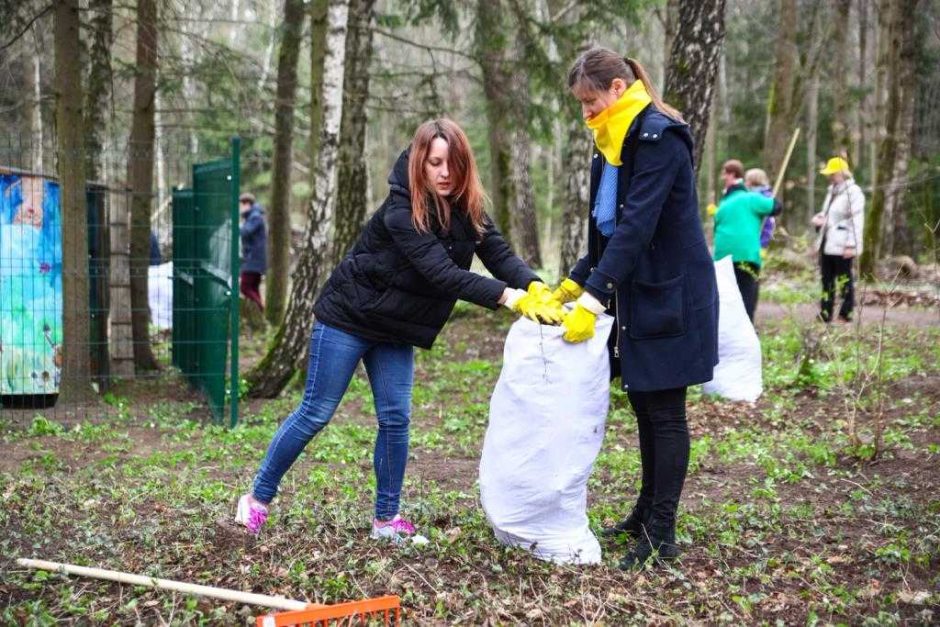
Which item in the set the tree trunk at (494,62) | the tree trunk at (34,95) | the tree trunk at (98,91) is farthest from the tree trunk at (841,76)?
the tree trunk at (34,95)

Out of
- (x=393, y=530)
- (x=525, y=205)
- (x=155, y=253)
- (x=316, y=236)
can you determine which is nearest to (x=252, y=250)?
(x=155, y=253)

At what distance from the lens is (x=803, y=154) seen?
28703 mm

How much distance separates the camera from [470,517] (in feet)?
14.4

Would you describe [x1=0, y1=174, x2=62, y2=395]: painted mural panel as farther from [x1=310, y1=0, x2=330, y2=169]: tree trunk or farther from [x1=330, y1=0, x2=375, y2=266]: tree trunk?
[x1=330, y1=0, x2=375, y2=266]: tree trunk

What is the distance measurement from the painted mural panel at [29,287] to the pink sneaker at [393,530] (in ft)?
14.8

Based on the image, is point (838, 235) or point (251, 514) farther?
point (838, 235)

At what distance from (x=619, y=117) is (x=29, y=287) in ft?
18.1

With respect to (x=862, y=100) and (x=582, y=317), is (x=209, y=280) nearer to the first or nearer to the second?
(x=582, y=317)

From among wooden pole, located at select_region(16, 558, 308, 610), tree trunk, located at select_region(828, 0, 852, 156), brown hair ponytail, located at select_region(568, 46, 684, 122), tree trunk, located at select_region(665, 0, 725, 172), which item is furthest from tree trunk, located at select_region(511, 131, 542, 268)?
wooden pole, located at select_region(16, 558, 308, 610)

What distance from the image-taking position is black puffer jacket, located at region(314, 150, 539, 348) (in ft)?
12.0

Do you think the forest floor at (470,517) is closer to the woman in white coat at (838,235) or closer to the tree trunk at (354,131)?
the tree trunk at (354,131)

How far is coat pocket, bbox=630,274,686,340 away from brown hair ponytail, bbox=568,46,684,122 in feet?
2.06

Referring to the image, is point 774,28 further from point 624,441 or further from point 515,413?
point 515,413

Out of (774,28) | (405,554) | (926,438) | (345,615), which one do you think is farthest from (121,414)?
(774,28)
